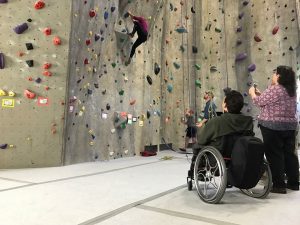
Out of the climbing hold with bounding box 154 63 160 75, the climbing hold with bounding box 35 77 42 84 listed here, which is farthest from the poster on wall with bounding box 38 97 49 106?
the climbing hold with bounding box 154 63 160 75

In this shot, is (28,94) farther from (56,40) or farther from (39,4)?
(39,4)

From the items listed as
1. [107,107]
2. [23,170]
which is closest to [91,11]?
[107,107]

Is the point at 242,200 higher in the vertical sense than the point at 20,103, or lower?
lower

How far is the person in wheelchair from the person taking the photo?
7.75 feet

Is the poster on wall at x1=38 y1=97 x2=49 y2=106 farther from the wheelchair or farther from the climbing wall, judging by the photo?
the wheelchair

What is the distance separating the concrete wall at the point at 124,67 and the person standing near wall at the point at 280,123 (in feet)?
8.78

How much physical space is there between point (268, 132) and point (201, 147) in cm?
68

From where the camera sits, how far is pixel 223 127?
2375mm

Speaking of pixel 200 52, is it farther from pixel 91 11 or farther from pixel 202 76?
pixel 91 11

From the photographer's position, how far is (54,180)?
3148mm

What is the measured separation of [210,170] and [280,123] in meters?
0.83

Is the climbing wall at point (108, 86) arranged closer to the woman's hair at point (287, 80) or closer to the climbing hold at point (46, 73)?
the climbing hold at point (46, 73)

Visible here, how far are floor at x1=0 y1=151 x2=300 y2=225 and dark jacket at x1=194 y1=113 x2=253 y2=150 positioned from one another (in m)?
0.48

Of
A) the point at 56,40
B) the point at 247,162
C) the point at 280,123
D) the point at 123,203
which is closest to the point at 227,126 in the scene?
the point at 247,162
